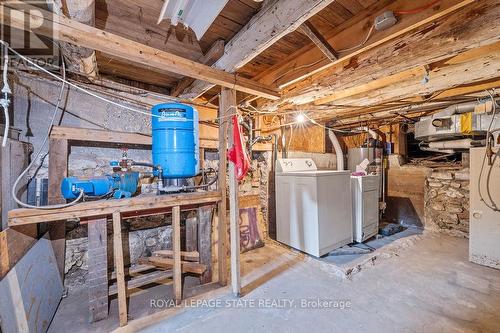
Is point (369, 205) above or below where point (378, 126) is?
below

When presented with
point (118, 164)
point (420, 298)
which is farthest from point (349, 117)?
point (118, 164)

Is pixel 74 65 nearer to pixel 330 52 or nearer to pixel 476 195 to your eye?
pixel 330 52

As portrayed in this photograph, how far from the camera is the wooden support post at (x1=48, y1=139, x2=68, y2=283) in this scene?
182 cm

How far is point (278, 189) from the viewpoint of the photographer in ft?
10.1

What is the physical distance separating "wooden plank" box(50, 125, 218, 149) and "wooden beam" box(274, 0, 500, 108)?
186 centimetres

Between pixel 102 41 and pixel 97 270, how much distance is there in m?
1.56

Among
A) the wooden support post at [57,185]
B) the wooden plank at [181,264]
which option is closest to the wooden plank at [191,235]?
the wooden plank at [181,264]

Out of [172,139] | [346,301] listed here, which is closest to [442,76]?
[346,301]

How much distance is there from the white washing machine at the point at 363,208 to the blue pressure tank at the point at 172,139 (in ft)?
7.95

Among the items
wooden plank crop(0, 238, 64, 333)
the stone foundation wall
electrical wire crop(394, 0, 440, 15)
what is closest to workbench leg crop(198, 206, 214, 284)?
wooden plank crop(0, 238, 64, 333)

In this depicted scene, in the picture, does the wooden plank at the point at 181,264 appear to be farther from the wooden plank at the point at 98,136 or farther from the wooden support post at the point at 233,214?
the wooden plank at the point at 98,136

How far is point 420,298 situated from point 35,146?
3.57m

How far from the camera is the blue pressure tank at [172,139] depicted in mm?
1735

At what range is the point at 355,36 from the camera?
1.51 meters
